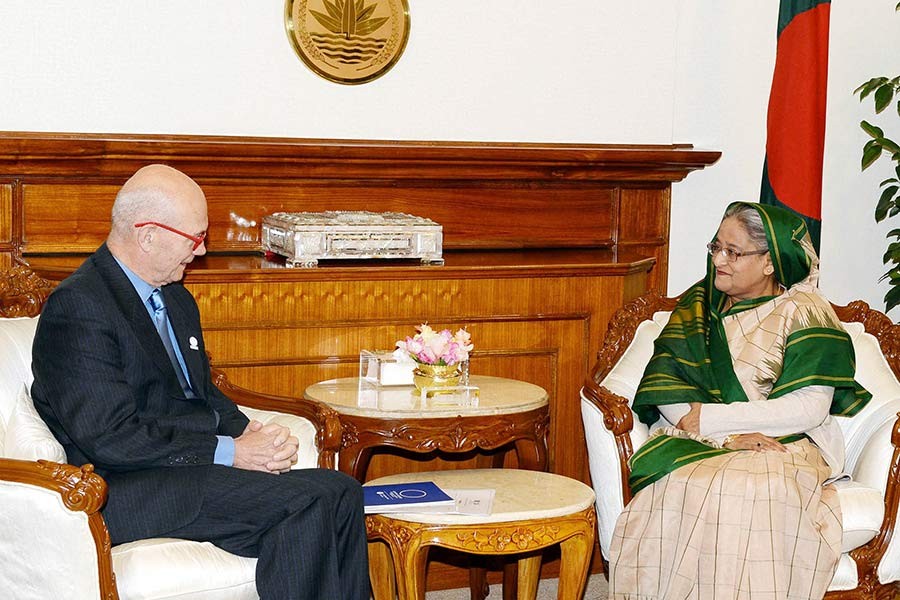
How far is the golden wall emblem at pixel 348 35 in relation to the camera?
14.7 ft

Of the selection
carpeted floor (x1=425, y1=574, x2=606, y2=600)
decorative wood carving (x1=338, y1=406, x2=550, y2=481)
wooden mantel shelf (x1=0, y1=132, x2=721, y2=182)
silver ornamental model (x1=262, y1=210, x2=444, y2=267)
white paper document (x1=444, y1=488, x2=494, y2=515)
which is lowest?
carpeted floor (x1=425, y1=574, x2=606, y2=600)

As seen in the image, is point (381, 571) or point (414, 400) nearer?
point (381, 571)

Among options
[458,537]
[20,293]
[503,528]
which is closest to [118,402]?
[20,293]

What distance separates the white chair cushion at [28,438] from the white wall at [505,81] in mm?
1372

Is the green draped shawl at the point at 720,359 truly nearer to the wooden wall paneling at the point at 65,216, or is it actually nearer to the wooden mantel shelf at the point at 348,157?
the wooden mantel shelf at the point at 348,157

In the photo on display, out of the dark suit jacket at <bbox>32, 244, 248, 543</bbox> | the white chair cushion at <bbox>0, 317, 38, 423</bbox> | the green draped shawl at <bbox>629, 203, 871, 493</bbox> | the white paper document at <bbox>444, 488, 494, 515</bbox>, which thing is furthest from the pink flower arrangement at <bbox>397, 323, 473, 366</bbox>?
the white chair cushion at <bbox>0, 317, 38, 423</bbox>


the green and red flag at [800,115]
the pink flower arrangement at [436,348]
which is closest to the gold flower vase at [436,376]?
the pink flower arrangement at [436,348]

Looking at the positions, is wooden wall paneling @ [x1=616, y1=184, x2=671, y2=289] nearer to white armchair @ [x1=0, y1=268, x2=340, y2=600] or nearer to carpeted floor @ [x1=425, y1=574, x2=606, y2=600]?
carpeted floor @ [x1=425, y1=574, x2=606, y2=600]

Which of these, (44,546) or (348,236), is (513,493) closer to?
(348,236)

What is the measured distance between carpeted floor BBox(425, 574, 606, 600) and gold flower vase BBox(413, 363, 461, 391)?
98 centimetres

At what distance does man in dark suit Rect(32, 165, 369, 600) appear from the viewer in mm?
3035

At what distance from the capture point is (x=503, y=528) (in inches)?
131

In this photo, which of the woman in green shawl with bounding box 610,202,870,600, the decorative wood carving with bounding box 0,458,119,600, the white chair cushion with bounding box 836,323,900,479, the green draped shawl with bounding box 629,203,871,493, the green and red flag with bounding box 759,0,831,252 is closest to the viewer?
the decorative wood carving with bounding box 0,458,119,600

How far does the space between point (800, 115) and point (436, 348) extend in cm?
204
